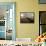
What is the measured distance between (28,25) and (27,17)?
0.30 meters

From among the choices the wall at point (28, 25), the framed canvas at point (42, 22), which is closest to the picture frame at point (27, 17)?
the wall at point (28, 25)

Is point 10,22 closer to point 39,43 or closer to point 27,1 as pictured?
point 27,1

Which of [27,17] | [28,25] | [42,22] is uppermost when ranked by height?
[27,17]

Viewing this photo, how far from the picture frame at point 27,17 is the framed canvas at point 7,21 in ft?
1.09

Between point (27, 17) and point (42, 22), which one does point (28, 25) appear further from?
point (42, 22)

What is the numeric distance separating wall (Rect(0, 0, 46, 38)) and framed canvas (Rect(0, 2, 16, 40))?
184 millimetres

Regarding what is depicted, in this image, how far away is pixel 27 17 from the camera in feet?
17.0

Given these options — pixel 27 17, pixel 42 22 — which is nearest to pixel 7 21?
pixel 27 17

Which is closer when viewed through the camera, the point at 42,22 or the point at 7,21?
the point at 42,22

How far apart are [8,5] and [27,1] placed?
2.35 ft

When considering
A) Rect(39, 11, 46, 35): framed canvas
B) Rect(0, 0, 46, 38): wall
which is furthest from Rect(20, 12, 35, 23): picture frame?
Rect(39, 11, 46, 35): framed canvas

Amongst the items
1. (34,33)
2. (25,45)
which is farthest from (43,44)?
(34,33)

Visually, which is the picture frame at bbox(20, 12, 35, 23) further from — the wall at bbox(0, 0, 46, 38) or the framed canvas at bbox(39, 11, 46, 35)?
the framed canvas at bbox(39, 11, 46, 35)

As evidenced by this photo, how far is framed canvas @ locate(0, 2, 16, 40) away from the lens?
522cm
